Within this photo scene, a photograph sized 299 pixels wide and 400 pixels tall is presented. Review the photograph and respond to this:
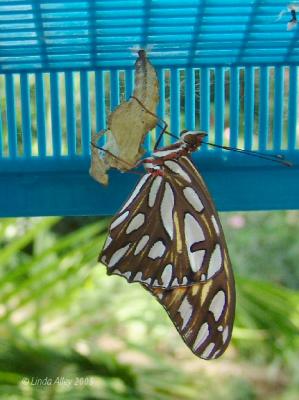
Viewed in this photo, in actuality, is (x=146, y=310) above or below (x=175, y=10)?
below

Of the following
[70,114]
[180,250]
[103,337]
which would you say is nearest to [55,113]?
[70,114]

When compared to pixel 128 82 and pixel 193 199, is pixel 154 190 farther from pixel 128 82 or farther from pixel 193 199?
pixel 128 82

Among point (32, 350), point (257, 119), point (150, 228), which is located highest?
point (257, 119)

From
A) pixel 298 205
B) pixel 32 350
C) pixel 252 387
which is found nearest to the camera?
pixel 298 205

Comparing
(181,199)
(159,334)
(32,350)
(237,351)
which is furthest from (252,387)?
(181,199)

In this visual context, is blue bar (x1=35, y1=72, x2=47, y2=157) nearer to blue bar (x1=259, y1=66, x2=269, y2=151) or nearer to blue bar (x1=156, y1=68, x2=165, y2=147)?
blue bar (x1=156, y1=68, x2=165, y2=147)

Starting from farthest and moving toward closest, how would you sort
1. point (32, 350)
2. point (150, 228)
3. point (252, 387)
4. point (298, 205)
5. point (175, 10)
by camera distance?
point (252, 387)
point (32, 350)
point (150, 228)
point (298, 205)
point (175, 10)

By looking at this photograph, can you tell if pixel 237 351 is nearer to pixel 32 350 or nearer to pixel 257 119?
pixel 32 350
